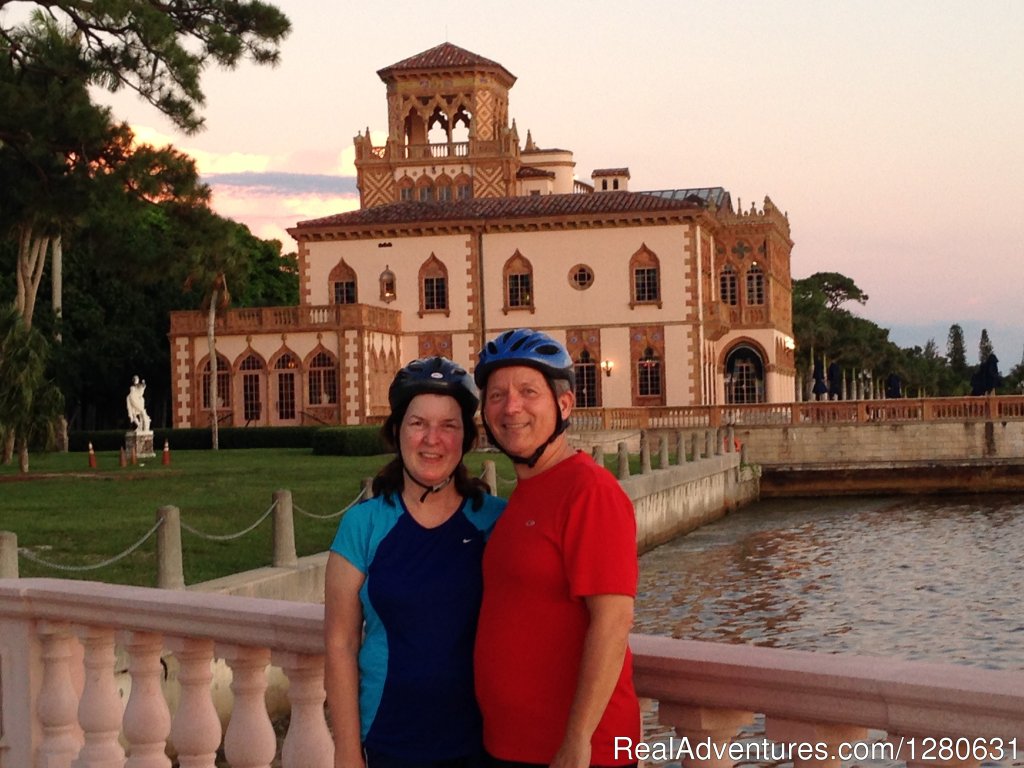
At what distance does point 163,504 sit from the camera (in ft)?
71.8

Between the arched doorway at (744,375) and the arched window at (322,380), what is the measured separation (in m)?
16.5

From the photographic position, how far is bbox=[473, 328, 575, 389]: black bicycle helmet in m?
3.59

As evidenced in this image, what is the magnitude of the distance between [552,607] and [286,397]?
153 ft

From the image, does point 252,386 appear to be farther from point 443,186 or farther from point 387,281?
point 443,186

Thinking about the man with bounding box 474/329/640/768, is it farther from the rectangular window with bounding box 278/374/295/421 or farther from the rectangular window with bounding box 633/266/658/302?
the rectangular window with bounding box 633/266/658/302

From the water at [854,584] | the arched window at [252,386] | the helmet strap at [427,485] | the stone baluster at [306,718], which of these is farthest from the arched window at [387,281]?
the helmet strap at [427,485]

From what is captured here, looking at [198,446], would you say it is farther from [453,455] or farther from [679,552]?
[453,455]

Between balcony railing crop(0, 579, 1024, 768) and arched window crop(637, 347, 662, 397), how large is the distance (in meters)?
45.7

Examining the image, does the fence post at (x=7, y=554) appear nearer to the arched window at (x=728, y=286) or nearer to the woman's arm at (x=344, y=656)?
the woman's arm at (x=344, y=656)

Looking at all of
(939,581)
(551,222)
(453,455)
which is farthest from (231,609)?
(551,222)

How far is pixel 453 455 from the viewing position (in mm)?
3801

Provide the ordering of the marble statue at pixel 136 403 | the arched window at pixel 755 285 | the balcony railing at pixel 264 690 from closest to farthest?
the balcony railing at pixel 264 690 < the marble statue at pixel 136 403 < the arched window at pixel 755 285

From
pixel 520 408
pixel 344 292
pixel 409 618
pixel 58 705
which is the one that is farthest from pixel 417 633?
pixel 344 292

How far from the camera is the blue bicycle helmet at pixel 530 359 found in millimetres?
3588
